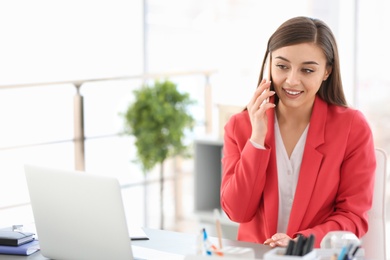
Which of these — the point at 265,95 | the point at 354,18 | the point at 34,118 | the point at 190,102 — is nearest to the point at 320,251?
the point at 265,95

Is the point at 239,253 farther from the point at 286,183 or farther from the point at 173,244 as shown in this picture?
the point at 286,183

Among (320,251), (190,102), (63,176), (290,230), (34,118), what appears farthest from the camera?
(34,118)

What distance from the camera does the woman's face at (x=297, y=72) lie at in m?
2.56

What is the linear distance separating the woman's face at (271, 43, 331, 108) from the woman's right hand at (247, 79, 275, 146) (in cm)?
4

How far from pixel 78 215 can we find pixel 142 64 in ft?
14.4

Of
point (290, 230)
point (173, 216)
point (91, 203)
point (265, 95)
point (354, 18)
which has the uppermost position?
point (354, 18)

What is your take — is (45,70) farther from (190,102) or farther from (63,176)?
(63,176)

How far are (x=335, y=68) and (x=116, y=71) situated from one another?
156 inches

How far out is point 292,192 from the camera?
2658mm

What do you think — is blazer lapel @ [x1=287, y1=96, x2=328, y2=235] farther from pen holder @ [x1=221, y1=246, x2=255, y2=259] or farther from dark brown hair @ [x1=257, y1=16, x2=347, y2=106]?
pen holder @ [x1=221, y1=246, x2=255, y2=259]

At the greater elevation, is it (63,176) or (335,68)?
(335,68)

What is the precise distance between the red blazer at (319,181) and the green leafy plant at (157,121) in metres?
2.58

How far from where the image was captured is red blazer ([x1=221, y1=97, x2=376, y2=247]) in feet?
8.41

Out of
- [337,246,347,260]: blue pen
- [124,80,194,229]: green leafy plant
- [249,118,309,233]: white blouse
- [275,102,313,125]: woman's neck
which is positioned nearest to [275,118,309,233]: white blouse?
[249,118,309,233]: white blouse
